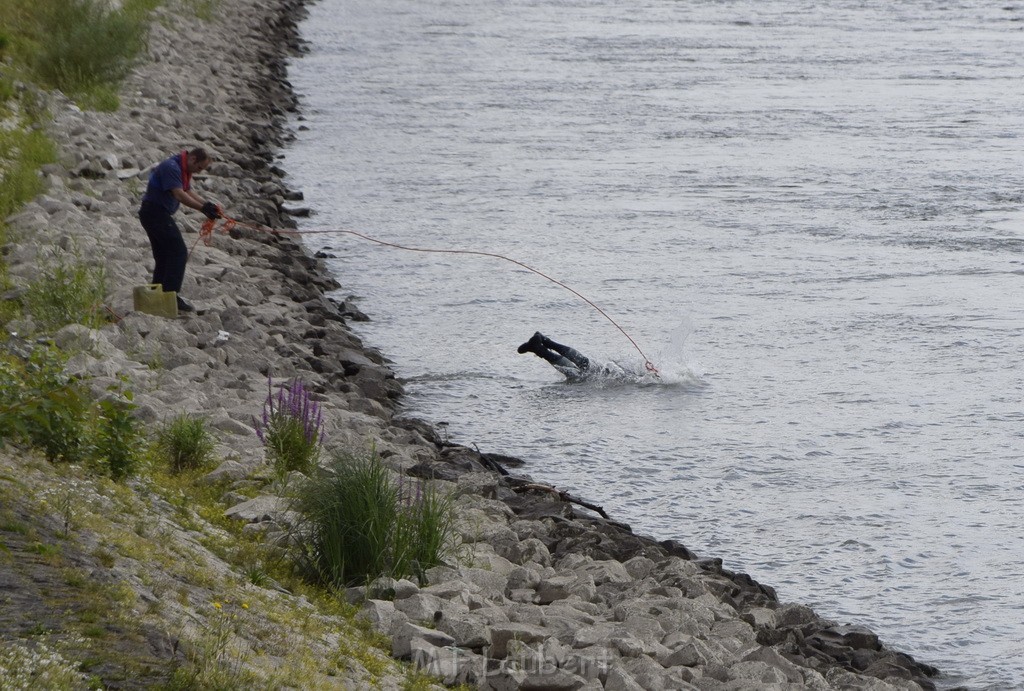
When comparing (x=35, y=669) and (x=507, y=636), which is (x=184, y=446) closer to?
(x=507, y=636)

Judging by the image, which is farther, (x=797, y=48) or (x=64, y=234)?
(x=797, y=48)

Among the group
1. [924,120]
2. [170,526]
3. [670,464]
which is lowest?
[670,464]

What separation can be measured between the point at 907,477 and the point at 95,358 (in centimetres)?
674

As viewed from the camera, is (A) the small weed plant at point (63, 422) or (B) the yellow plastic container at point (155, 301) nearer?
(A) the small weed plant at point (63, 422)

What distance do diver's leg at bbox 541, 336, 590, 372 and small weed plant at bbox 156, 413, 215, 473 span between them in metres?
5.82

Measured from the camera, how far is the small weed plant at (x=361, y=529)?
24.6 feet

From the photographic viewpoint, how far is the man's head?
11844mm

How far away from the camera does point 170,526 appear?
23.7ft

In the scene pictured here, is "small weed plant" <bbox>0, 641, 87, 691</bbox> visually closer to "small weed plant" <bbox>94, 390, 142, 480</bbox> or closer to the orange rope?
"small weed plant" <bbox>94, 390, 142, 480</bbox>

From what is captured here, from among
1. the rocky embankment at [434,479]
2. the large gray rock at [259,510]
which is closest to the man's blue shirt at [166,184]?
the rocky embankment at [434,479]

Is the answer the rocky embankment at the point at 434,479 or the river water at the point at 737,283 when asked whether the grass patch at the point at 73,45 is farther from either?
the river water at the point at 737,283

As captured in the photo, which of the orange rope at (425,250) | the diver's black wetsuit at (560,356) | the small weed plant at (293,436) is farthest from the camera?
the orange rope at (425,250)

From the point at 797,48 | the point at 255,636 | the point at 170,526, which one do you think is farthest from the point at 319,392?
the point at 797,48

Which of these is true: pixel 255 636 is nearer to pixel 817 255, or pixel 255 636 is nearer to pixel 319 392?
pixel 319 392
